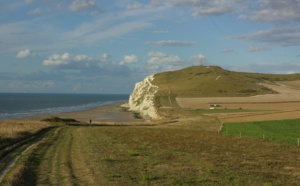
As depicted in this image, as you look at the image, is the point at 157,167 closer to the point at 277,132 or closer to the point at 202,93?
the point at 277,132

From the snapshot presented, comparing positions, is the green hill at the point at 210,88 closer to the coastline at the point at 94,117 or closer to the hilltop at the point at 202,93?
the hilltop at the point at 202,93

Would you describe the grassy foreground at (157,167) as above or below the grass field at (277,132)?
above

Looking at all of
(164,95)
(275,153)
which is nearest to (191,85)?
(164,95)

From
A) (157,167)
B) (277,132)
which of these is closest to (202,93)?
(277,132)

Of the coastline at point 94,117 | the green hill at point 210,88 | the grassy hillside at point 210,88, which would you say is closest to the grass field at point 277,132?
the coastline at point 94,117

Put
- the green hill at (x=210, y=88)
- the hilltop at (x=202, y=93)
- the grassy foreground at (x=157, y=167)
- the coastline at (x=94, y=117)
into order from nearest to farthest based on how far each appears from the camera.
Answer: the grassy foreground at (x=157, y=167) → the coastline at (x=94, y=117) → the hilltop at (x=202, y=93) → the green hill at (x=210, y=88)

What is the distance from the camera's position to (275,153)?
26.2 metres

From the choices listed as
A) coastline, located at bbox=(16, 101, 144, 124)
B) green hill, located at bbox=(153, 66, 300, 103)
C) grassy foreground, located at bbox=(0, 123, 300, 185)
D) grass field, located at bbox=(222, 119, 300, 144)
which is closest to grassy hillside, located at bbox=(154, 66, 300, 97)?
green hill, located at bbox=(153, 66, 300, 103)

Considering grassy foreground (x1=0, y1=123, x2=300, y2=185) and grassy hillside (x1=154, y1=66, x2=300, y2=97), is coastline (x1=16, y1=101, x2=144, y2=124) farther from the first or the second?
grassy foreground (x1=0, y1=123, x2=300, y2=185)

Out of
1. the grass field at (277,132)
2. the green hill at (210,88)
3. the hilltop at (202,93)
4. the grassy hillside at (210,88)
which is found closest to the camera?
the grass field at (277,132)

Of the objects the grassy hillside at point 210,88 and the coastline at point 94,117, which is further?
the grassy hillside at point 210,88

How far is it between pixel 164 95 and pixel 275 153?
129112mm

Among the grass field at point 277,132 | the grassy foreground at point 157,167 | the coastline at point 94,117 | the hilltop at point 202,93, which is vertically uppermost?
the hilltop at point 202,93

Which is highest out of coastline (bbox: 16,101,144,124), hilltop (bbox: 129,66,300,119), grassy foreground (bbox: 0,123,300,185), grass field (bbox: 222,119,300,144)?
hilltop (bbox: 129,66,300,119)
